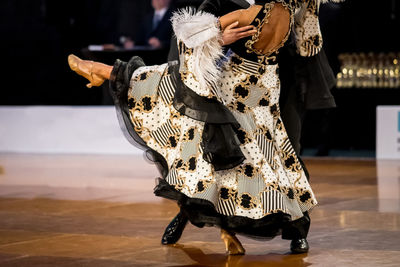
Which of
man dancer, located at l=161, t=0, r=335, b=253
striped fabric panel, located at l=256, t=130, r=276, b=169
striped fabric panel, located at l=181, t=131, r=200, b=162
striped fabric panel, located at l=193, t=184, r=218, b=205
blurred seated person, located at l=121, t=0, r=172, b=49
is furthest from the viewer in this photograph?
blurred seated person, located at l=121, t=0, r=172, b=49

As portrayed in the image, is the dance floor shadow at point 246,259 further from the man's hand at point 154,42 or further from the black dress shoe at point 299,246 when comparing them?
the man's hand at point 154,42

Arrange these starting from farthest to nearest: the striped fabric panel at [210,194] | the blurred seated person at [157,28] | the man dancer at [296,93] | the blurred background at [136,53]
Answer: the blurred seated person at [157,28]
the blurred background at [136,53]
the man dancer at [296,93]
the striped fabric panel at [210,194]

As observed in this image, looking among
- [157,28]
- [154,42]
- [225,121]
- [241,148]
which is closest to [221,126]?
[225,121]

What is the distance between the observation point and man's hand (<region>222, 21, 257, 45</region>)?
3.49m

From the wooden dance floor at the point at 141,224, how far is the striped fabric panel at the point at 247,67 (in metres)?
0.85

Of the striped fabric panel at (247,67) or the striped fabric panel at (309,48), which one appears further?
the striped fabric panel at (309,48)

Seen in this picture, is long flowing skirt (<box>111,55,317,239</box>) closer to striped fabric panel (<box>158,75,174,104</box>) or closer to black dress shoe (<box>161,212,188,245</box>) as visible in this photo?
striped fabric panel (<box>158,75,174,104</box>)

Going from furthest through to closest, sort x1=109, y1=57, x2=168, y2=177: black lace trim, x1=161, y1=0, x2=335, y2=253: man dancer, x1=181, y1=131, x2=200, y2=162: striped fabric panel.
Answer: x1=161, y1=0, x2=335, y2=253: man dancer, x1=109, y1=57, x2=168, y2=177: black lace trim, x1=181, y1=131, x2=200, y2=162: striped fabric panel

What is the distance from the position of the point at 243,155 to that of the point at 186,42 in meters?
0.56

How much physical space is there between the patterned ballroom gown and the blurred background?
3558 mm

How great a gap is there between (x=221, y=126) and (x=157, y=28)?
6837 mm

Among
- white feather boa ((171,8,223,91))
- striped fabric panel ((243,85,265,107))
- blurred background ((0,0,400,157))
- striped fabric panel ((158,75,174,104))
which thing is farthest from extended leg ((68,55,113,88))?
blurred background ((0,0,400,157))

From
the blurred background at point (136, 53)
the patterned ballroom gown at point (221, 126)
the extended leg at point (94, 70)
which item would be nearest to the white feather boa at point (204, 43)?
the patterned ballroom gown at point (221, 126)

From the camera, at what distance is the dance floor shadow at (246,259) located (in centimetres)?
345
